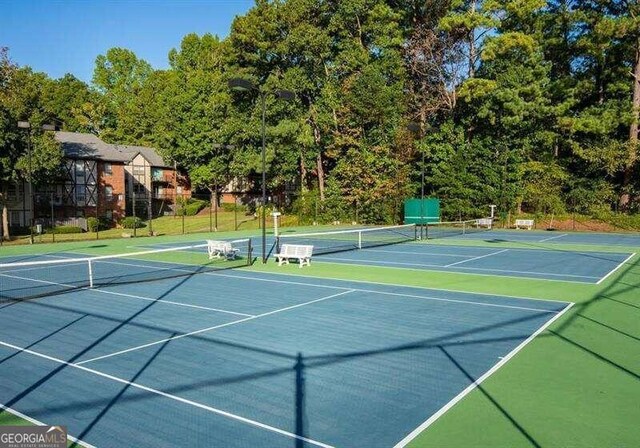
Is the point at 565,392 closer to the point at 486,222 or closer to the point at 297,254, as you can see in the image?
the point at 297,254

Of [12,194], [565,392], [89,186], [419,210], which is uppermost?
[89,186]

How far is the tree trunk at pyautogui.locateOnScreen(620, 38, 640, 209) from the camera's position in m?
42.5

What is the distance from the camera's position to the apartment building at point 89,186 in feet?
166

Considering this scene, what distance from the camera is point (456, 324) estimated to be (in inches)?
431

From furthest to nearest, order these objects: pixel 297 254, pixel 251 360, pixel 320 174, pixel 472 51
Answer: pixel 320 174, pixel 472 51, pixel 297 254, pixel 251 360

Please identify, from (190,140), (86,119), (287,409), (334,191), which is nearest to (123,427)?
(287,409)

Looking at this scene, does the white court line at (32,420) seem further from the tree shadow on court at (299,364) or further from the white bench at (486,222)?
the white bench at (486,222)

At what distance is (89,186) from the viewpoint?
2138 inches

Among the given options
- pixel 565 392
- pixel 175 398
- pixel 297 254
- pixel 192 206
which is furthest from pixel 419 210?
pixel 175 398

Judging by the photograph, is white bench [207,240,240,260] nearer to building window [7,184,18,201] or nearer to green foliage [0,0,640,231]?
green foliage [0,0,640,231]

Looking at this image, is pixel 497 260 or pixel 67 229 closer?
pixel 497 260

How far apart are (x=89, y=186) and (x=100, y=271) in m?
39.1

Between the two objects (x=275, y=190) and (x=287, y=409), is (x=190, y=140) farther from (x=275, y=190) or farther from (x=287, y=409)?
(x=287, y=409)

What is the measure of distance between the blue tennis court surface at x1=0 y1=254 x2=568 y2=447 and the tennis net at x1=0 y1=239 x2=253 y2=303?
1.45m
